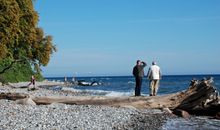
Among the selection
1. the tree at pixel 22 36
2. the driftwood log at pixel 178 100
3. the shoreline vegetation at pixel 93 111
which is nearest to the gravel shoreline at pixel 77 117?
the shoreline vegetation at pixel 93 111

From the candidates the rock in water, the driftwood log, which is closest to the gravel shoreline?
the driftwood log

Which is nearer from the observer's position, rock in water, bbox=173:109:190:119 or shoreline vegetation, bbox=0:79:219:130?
shoreline vegetation, bbox=0:79:219:130

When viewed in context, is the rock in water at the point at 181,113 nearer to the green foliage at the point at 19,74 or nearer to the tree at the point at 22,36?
the tree at the point at 22,36

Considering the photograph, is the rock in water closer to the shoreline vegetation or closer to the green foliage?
the shoreline vegetation

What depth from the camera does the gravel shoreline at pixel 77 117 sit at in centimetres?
1719

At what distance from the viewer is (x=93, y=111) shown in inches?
870

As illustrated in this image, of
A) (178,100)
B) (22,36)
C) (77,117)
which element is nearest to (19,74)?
(22,36)

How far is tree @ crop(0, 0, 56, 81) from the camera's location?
112ft

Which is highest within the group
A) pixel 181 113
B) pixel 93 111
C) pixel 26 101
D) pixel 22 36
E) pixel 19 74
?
pixel 22 36

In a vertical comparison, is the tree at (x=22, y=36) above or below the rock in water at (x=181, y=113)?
above

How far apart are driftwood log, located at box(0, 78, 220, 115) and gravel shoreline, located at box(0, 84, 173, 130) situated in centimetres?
51

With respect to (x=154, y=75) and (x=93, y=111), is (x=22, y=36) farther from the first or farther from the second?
(x=93, y=111)

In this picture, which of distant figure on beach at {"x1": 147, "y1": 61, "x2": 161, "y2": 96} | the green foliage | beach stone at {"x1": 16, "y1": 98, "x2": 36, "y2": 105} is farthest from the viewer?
the green foliage

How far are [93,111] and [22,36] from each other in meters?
19.7
